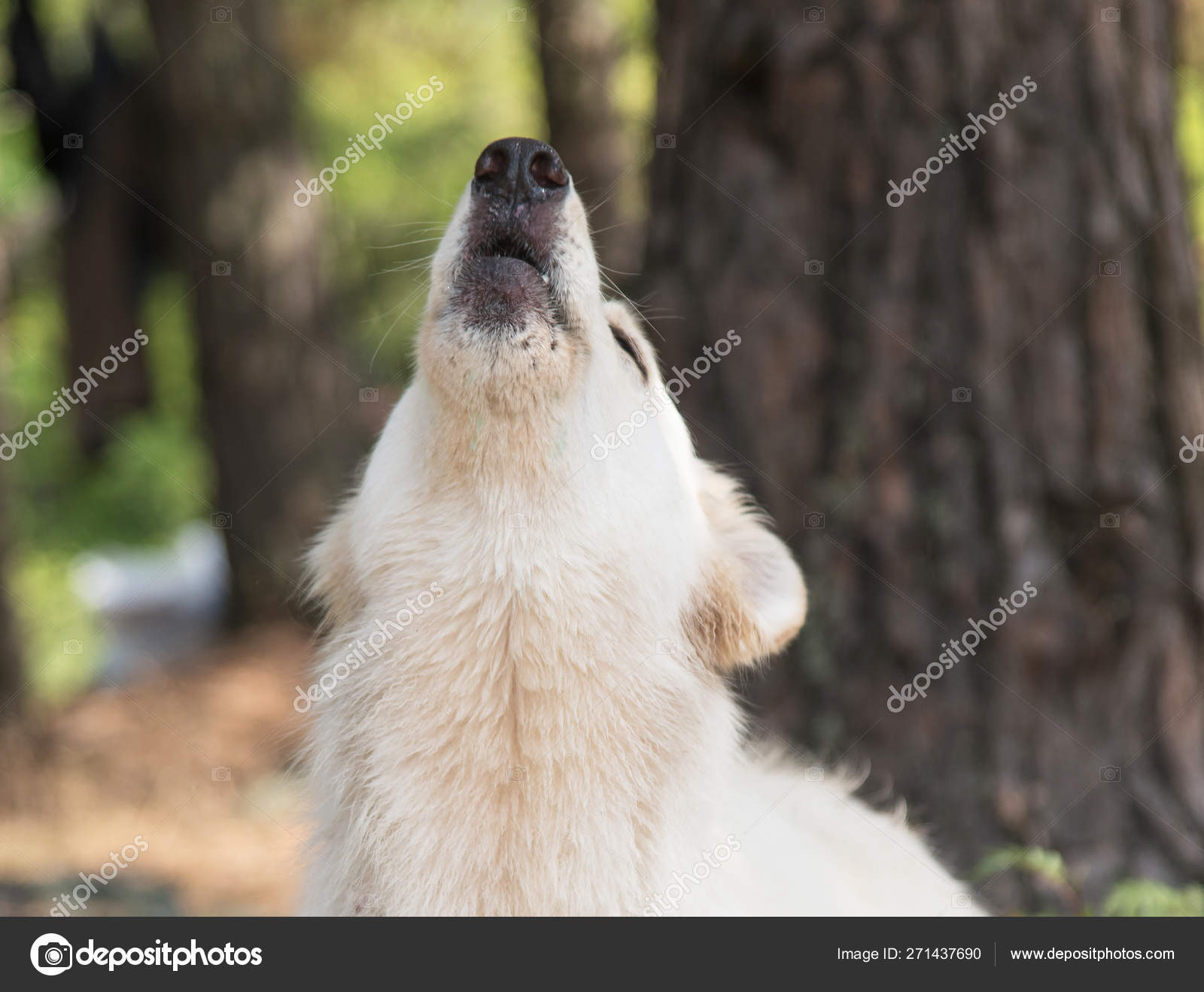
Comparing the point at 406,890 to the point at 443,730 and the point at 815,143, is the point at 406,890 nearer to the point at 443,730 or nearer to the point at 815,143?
the point at 443,730

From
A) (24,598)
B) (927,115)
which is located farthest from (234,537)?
(927,115)

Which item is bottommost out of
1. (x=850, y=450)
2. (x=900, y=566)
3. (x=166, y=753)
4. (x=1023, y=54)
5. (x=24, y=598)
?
(x=166, y=753)

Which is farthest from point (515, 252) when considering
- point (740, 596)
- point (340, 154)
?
point (340, 154)

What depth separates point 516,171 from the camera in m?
3.01

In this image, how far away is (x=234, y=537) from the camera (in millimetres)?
10172

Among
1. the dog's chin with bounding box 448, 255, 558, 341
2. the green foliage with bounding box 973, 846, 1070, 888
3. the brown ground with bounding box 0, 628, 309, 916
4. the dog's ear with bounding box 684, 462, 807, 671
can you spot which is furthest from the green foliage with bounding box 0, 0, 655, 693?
the dog's chin with bounding box 448, 255, 558, 341

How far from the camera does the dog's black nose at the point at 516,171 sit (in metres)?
3.00

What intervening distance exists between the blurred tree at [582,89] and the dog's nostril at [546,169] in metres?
6.82

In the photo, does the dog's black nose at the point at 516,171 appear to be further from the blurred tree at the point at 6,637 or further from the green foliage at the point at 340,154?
the green foliage at the point at 340,154

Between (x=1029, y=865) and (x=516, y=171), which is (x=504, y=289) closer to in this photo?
(x=516, y=171)

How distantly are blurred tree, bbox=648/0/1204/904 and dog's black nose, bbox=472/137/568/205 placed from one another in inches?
88.9

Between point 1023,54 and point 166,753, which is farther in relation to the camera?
point 166,753

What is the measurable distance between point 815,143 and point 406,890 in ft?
11.5
